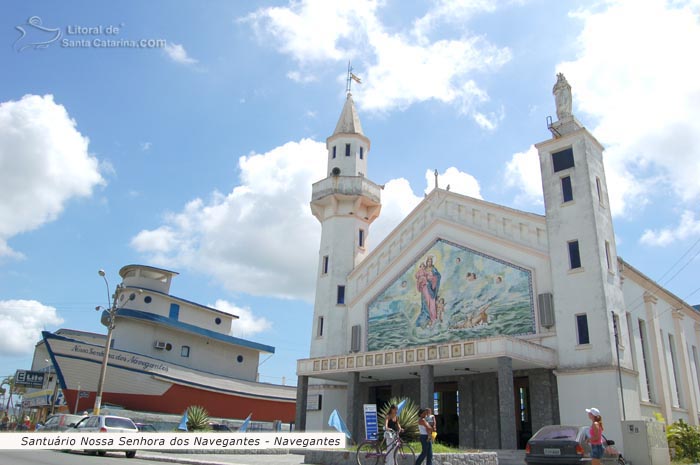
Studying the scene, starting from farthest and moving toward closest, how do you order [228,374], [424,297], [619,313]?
[228,374], [424,297], [619,313]

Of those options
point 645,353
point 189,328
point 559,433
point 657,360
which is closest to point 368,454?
point 559,433

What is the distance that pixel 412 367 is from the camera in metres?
28.2

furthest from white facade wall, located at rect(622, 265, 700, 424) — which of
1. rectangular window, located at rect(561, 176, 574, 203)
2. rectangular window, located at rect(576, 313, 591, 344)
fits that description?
rectangular window, located at rect(561, 176, 574, 203)

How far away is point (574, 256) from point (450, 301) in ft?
22.2

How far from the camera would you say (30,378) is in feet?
158

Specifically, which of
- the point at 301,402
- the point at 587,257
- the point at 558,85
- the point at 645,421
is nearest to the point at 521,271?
the point at 587,257

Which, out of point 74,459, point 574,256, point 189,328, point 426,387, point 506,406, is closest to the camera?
point 74,459

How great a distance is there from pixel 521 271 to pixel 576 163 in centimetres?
603

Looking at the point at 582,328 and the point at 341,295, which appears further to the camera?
the point at 341,295

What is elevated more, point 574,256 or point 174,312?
point 174,312

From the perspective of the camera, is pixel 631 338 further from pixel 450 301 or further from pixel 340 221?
pixel 340 221

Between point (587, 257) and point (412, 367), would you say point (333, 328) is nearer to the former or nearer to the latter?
point (412, 367)

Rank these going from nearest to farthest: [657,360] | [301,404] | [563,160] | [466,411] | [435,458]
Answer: [435,458] < [563,160] < [466,411] < [657,360] < [301,404]

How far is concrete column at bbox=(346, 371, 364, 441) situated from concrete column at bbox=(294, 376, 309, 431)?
9.96 feet
